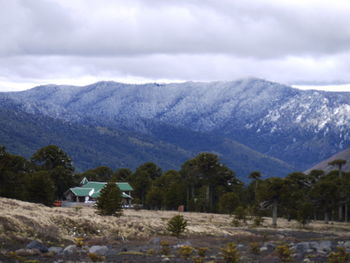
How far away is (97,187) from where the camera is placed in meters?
151

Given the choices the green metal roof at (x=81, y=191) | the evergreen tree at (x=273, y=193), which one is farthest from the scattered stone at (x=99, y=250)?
the green metal roof at (x=81, y=191)

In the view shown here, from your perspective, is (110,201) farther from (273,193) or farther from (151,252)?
(273,193)

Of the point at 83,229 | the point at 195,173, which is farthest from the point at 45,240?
the point at 195,173

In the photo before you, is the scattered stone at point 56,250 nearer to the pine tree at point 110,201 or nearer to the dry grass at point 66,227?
the dry grass at point 66,227

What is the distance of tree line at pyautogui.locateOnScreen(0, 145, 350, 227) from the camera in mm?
104794

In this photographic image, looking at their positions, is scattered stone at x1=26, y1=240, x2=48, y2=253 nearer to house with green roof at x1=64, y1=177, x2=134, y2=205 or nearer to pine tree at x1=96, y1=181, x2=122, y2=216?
pine tree at x1=96, y1=181, x2=122, y2=216

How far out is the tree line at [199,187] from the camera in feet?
344

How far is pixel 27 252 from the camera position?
4453cm

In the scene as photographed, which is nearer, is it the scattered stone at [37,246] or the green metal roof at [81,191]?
the scattered stone at [37,246]

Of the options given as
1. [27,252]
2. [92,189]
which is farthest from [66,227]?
[92,189]

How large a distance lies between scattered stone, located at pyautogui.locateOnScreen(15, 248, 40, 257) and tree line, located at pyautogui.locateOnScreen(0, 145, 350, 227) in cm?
5697

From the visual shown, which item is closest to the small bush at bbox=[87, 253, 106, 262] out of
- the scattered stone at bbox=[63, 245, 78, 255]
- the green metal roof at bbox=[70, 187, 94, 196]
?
the scattered stone at bbox=[63, 245, 78, 255]

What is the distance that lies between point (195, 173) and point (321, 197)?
A: 36.3 meters

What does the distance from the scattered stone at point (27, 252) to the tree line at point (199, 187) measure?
56970mm
